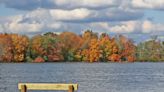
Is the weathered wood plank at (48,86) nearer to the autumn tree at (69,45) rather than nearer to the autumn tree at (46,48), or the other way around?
the autumn tree at (46,48)

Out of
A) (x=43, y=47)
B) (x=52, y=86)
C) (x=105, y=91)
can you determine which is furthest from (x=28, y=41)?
(x=52, y=86)

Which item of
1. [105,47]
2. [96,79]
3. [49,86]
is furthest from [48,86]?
[105,47]

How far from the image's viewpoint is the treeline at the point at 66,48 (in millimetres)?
149000

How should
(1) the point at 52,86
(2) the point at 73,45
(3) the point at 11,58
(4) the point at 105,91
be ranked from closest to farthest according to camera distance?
(1) the point at 52,86 → (4) the point at 105,91 → (3) the point at 11,58 → (2) the point at 73,45

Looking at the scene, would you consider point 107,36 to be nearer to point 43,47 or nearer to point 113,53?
point 113,53

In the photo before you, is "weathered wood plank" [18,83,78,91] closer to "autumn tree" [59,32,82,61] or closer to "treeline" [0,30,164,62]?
"treeline" [0,30,164,62]

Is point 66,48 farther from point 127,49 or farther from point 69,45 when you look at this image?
point 127,49

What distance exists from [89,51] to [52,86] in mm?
134223

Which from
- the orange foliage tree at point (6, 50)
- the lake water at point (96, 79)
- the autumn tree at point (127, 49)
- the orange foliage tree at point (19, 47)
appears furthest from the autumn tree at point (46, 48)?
the lake water at point (96, 79)

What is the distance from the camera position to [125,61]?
160750mm

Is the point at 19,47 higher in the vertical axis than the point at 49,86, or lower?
lower

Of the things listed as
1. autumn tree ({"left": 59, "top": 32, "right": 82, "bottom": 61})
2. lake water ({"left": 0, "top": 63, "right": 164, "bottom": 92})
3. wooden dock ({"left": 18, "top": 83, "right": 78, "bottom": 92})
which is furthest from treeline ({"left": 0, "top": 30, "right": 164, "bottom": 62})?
wooden dock ({"left": 18, "top": 83, "right": 78, "bottom": 92})

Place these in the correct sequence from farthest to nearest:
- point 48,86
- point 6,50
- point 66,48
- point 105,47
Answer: point 66,48 < point 105,47 < point 6,50 < point 48,86

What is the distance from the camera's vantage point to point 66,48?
6250 inches
